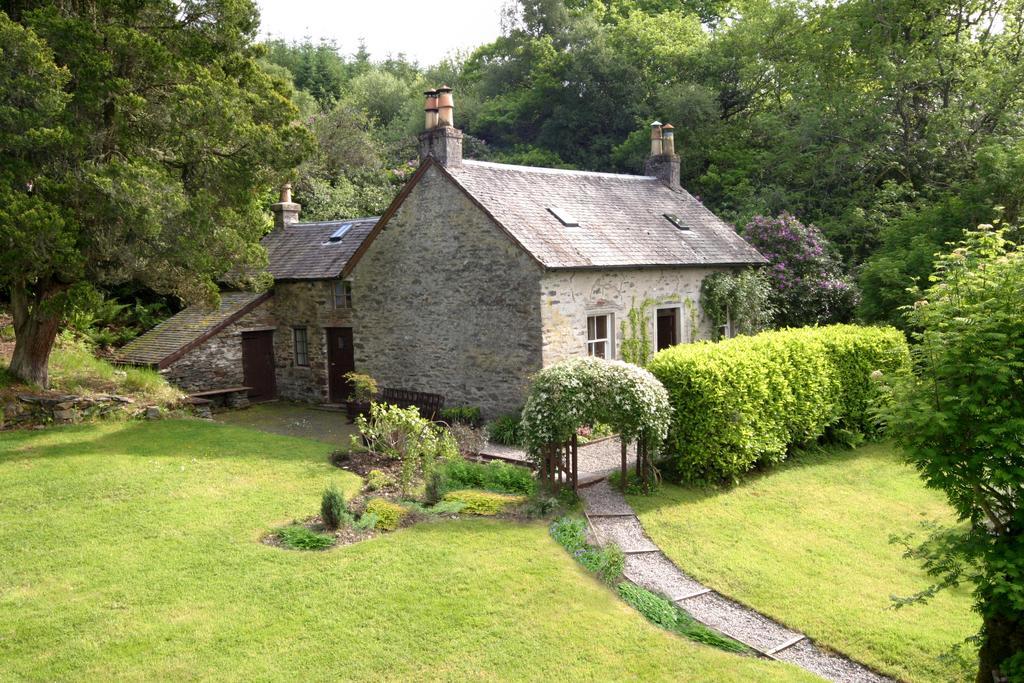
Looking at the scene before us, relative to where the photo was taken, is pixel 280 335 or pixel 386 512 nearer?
pixel 386 512

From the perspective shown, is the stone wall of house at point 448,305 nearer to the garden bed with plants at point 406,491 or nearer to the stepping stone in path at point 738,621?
the garden bed with plants at point 406,491

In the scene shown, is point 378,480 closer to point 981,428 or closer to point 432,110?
point 981,428

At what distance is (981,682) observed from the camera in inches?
267

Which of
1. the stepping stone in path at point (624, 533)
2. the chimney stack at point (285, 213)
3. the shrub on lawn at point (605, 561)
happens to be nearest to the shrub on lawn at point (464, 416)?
the stepping stone in path at point (624, 533)

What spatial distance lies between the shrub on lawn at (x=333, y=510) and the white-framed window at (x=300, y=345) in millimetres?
12879

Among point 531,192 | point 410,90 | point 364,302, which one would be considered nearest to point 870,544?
point 531,192

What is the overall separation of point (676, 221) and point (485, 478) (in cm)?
1168

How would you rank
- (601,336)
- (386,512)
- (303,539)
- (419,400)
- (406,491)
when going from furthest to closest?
(419,400)
(601,336)
(406,491)
(386,512)
(303,539)

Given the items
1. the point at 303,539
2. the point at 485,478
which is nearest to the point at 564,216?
the point at 485,478

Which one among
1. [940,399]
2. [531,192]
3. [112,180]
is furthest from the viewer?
[531,192]

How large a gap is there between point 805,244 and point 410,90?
33989 millimetres

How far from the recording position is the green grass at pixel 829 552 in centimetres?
845

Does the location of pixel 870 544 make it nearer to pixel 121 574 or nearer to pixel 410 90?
pixel 121 574

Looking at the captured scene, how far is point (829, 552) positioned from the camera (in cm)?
1084
